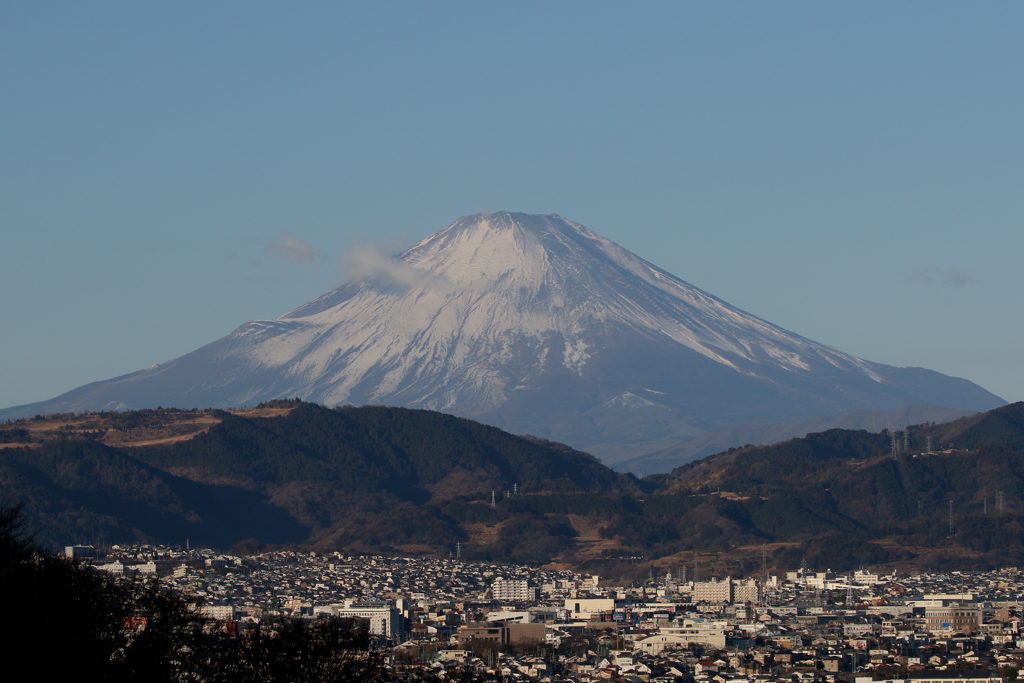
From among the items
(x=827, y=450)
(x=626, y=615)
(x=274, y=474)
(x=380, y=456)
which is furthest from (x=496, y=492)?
(x=626, y=615)

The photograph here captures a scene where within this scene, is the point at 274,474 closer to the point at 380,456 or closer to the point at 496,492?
the point at 380,456

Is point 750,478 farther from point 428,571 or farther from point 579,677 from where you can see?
point 579,677

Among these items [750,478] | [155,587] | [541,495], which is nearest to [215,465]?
[541,495]

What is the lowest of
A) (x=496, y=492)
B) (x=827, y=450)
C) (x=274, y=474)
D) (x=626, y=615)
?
(x=626, y=615)

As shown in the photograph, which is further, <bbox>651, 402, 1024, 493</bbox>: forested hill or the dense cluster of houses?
<bbox>651, 402, 1024, 493</bbox>: forested hill

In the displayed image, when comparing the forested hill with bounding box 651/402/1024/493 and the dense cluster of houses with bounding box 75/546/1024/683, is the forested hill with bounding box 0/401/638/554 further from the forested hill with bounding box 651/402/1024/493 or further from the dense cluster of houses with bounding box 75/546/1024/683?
the dense cluster of houses with bounding box 75/546/1024/683

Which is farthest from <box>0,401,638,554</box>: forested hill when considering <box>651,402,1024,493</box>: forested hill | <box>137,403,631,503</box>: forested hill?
<box>651,402,1024,493</box>: forested hill

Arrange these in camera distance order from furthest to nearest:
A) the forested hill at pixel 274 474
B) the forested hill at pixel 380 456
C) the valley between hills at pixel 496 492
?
the forested hill at pixel 380 456, the forested hill at pixel 274 474, the valley between hills at pixel 496 492

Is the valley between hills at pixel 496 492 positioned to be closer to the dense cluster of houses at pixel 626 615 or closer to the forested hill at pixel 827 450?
the forested hill at pixel 827 450

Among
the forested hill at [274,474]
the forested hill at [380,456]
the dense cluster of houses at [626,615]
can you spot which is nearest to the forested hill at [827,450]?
the forested hill at [274,474]
